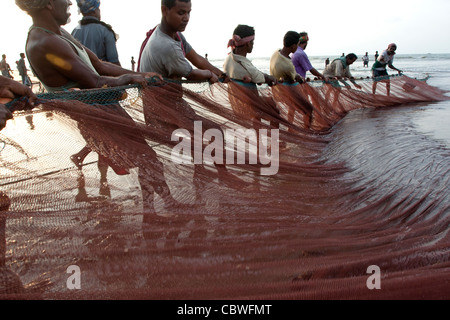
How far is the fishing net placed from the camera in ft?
4.37

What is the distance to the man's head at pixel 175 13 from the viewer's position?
8.74 feet

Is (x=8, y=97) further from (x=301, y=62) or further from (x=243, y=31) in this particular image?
(x=301, y=62)

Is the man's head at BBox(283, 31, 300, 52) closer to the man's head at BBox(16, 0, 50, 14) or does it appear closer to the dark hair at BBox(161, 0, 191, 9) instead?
the dark hair at BBox(161, 0, 191, 9)

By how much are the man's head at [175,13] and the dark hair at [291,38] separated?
2827 mm

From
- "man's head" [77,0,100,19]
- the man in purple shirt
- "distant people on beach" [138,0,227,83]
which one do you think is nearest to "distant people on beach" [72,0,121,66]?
"man's head" [77,0,100,19]

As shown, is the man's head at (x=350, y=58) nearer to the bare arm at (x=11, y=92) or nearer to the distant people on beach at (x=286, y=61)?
the distant people on beach at (x=286, y=61)

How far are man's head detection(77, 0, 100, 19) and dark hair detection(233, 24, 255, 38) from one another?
1.65 metres

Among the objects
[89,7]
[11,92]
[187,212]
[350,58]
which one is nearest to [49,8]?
[11,92]

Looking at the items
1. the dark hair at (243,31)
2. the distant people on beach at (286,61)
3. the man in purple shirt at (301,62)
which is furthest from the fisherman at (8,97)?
the man in purple shirt at (301,62)

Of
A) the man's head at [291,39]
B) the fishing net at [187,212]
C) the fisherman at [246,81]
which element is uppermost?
the man's head at [291,39]

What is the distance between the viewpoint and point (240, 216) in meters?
1.88

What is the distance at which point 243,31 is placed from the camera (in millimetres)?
4160
